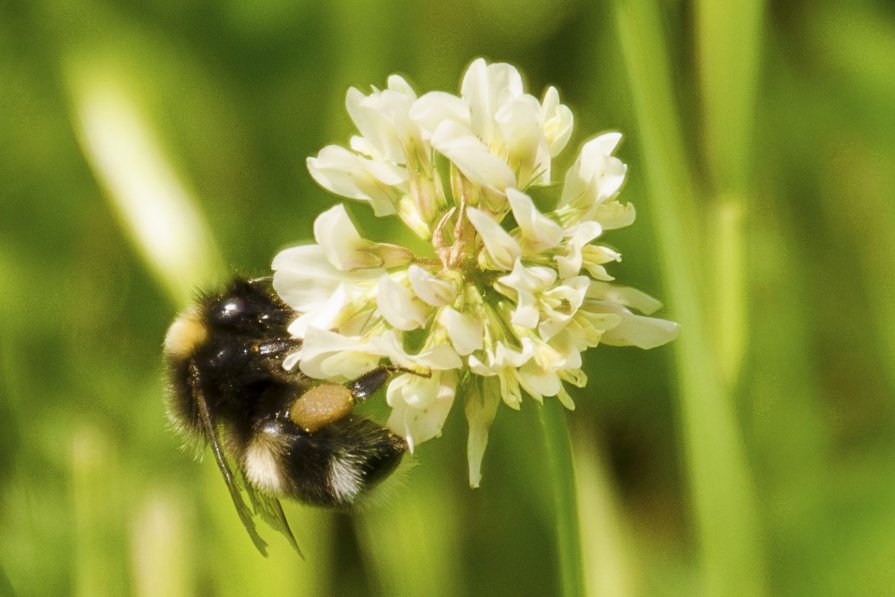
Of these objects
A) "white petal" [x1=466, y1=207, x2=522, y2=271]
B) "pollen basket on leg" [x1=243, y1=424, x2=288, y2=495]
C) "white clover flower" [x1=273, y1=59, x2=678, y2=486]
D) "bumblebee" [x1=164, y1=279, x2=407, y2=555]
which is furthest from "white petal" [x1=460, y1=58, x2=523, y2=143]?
"pollen basket on leg" [x1=243, y1=424, x2=288, y2=495]

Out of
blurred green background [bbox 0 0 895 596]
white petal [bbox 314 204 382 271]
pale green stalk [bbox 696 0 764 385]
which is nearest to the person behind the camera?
white petal [bbox 314 204 382 271]

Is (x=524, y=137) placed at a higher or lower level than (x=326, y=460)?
higher

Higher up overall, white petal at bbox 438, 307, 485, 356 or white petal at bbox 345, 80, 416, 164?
white petal at bbox 345, 80, 416, 164

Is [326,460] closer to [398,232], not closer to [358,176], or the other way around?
[358,176]

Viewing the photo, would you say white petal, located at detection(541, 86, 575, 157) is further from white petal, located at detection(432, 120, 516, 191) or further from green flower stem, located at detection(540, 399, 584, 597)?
green flower stem, located at detection(540, 399, 584, 597)

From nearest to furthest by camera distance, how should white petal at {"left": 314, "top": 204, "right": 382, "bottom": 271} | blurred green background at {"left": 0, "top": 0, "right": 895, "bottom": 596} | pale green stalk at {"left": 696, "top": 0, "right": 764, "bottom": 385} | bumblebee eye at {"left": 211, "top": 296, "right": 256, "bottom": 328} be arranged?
1. white petal at {"left": 314, "top": 204, "right": 382, "bottom": 271}
2. pale green stalk at {"left": 696, "top": 0, "right": 764, "bottom": 385}
3. bumblebee eye at {"left": 211, "top": 296, "right": 256, "bottom": 328}
4. blurred green background at {"left": 0, "top": 0, "right": 895, "bottom": 596}

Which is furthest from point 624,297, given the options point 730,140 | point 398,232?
point 398,232

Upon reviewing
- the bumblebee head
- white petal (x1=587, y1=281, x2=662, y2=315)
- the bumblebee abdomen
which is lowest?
the bumblebee abdomen

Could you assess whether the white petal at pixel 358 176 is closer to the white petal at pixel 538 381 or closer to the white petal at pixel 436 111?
the white petal at pixel 436 111
